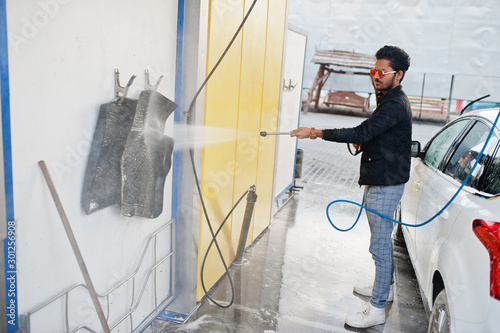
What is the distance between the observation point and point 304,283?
165 inches

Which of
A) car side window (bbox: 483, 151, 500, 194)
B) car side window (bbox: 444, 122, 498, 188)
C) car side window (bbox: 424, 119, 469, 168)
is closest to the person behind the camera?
car side window (bbox: 483, 151, 500, 194)

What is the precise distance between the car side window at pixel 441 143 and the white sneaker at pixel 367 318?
53.2 inches

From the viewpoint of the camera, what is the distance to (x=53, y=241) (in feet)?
6.72

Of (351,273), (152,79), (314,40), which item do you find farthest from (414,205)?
(314,40)

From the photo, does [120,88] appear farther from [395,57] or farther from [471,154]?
[471,154]

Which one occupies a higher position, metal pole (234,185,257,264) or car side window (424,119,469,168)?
car side window (424,119,469,168)

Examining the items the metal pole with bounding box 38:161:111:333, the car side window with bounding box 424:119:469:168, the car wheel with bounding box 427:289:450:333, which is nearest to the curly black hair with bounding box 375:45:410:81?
the car side window with bounding box 424:119:469:168

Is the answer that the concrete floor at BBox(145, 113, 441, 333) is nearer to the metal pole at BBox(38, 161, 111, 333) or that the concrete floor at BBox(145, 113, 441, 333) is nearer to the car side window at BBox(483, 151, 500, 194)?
the metal pole at BBox(38, 161, 111, 333)

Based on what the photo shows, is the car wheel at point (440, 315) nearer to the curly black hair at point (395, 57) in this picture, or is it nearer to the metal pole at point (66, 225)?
the curly black hair at point (395, 57)

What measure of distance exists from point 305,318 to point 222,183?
1290 mm

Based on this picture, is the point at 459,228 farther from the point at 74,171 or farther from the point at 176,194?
the point at 74,171

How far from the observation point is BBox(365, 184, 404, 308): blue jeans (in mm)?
3400

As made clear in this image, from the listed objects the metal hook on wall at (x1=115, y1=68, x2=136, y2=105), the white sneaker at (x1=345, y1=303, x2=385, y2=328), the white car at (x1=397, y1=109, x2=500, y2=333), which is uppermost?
the metal hook on wall at (x1=115, y1=68, x2=136, y2=105)

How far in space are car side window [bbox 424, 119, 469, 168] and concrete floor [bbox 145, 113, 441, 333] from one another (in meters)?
1.23
